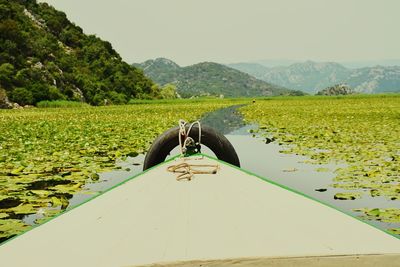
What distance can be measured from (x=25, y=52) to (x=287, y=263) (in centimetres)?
4409

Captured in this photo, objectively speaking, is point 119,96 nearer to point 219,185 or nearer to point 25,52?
point 25,52

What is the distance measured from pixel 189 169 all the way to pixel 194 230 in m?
0.98

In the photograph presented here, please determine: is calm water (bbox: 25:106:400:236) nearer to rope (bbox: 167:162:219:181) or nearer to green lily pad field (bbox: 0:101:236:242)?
green lily pad field (bbox: 0:101:236:242)

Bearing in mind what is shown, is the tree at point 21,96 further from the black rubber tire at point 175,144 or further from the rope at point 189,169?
the rope at point 189,169

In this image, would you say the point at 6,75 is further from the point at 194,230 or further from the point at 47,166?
the point at 194,230

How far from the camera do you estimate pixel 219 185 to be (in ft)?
9.95

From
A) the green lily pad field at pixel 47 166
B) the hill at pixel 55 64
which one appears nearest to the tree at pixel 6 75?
the hill at pixel 55 64

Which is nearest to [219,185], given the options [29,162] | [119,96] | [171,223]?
[171,223]

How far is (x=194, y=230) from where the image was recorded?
227cm

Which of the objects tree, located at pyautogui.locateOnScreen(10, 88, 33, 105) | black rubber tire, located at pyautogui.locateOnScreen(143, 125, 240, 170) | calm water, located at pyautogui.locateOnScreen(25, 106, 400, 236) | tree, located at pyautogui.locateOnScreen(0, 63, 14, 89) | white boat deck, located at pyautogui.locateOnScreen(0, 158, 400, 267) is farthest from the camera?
tree, located at pyautogui.locateOnScreen(0, 63, 14, 89)

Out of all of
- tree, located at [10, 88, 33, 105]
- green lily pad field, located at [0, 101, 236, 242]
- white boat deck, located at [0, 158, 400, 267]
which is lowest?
green lily pad field, located at [0, 101, 236, 242]

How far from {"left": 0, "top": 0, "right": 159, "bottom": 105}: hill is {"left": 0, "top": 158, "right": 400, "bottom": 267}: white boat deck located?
3267 centimetres

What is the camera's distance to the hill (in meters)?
36.0

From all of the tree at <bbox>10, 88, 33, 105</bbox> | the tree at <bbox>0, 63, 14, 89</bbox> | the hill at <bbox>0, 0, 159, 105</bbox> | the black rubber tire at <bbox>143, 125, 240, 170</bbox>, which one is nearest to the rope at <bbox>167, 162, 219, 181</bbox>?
the black rubber tire at <bbox>143, 125, 240, 170</bbox>
